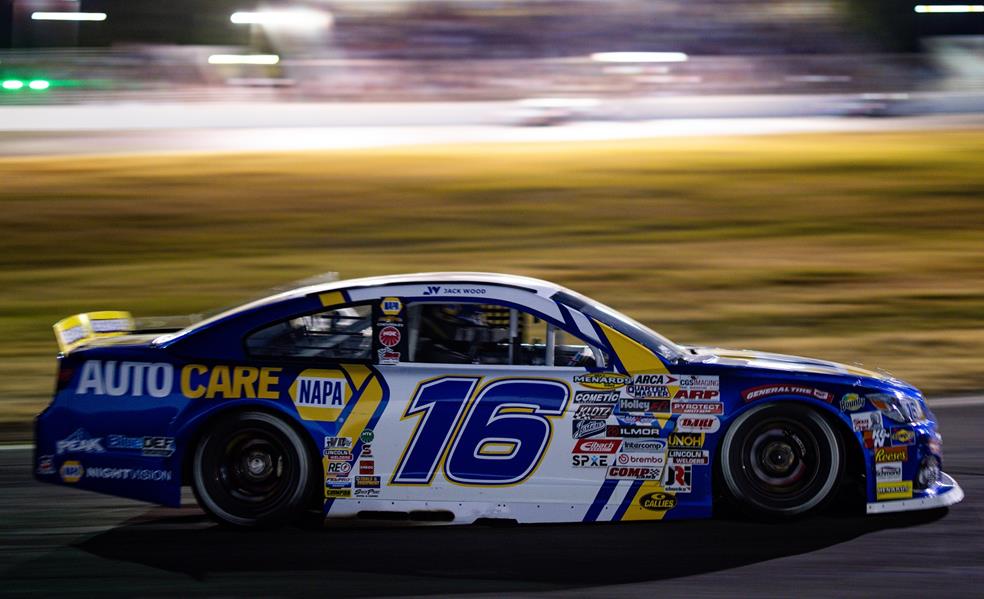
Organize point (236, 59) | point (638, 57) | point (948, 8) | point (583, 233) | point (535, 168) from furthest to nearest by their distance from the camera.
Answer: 1. point (948, 8)
2. point (638, 57)
3. point (236, 59)
4. point (535, 168)
5. point (583, 233)

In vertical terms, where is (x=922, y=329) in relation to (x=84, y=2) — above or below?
below

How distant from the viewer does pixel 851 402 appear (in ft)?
18.5

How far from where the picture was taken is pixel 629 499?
18.3 ft

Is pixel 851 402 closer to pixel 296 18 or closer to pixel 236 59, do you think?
pixel 236 59

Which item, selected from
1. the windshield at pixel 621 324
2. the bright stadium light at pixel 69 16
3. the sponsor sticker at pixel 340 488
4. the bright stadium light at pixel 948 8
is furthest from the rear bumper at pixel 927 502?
the bright stadium light at pixel 69 16

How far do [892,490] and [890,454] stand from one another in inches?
6.9

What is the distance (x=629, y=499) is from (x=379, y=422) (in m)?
1.24

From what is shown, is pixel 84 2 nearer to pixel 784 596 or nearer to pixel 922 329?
pixel 922 329

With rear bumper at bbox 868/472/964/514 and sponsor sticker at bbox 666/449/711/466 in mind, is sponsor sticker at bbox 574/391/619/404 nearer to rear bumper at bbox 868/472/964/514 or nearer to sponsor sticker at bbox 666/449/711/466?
sponsor sticker at bbox 666/449/711/466

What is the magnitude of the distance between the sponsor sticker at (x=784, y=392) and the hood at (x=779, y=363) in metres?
0.14

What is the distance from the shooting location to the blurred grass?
38.4 ft

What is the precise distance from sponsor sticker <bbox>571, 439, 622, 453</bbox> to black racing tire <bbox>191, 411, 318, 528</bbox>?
127 centimetres

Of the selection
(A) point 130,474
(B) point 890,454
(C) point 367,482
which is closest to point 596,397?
(C) point 367,482

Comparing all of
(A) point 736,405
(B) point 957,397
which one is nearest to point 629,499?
(A) point 736,405
